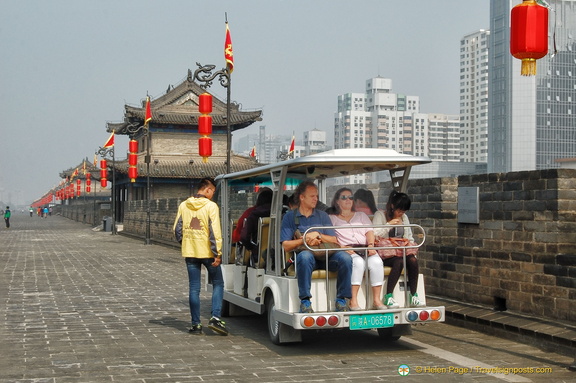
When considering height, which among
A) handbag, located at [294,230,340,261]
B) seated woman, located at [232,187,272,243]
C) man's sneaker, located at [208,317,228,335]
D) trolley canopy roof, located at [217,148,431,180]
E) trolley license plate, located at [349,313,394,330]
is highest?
trolley canopy roof, located at [217,148,431,180]

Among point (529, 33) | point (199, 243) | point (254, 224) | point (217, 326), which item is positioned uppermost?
point (529, 33)

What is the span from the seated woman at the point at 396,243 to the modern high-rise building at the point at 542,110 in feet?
487

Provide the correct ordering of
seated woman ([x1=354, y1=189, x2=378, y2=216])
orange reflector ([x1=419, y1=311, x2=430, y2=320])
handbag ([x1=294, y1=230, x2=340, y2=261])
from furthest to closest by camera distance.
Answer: seated woman ([x1=354, y1=189, x2=378, y2=216]) → orange reflector ([x1=419, y1=311, x2=430, y2=320]) → handbag ([x1=294, y1=230, x2=340, y2=261])

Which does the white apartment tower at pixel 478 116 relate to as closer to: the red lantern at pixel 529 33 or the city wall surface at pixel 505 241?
the city wall surface at pixel 505 241

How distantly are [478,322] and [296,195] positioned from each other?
2870mm

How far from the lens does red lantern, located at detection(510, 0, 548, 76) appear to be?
27.8ft

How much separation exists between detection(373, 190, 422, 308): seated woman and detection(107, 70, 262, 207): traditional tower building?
43.5 metres

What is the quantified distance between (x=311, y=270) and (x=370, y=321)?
79 cm

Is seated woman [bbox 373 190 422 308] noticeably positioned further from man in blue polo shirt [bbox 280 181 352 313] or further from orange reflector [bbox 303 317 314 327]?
orange reflector [bbox 303 317 314 327]

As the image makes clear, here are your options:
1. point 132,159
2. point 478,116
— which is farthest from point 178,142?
point 478,116

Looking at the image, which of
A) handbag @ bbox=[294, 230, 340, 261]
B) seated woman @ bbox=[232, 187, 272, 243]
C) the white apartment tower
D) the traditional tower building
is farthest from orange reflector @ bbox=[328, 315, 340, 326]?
the white apartment tower

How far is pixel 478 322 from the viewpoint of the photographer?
9555 mm

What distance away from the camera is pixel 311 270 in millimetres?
7836

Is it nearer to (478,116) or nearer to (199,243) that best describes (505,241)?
(199,243)
